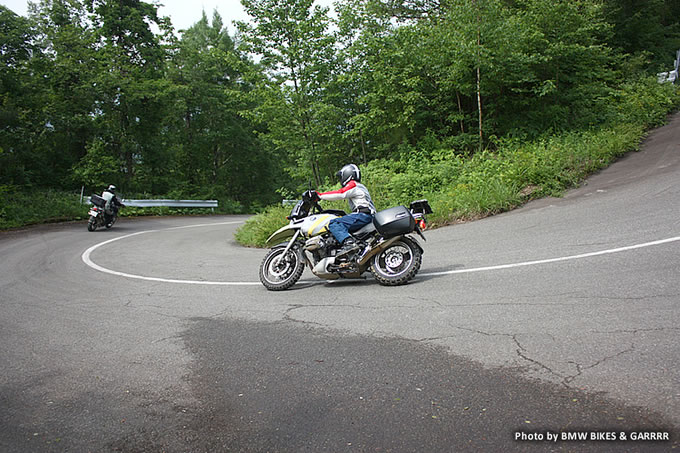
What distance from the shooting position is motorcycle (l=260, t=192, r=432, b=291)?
6703 mm

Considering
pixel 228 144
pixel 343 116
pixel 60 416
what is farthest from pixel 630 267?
pixel 228 144

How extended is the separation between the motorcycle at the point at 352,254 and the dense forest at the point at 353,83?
10147 millimetres

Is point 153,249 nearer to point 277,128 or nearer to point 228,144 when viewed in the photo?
point 277,128

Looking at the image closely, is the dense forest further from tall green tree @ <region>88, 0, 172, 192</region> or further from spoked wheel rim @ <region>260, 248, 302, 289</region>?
spoked wheel rim @ <region>260, 248, 302, 289</region>

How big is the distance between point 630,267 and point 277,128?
14249mm

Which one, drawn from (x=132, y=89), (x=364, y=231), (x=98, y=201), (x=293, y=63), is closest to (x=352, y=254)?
(x=364, y=231)

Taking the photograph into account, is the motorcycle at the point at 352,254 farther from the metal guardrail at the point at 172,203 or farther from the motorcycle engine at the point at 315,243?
the metal guardrail at the point at 172,203

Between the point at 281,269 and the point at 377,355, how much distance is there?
11.3 feet

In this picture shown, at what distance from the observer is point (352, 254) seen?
275 inches

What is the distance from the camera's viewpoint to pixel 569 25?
15742 millimetres

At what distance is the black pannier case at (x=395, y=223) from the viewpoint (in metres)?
6.62

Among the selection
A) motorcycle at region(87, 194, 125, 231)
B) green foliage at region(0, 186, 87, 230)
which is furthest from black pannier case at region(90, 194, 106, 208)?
green foliage at region(0, 186, 87, 230)

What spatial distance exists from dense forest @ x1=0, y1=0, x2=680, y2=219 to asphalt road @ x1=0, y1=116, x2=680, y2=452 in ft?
30.8

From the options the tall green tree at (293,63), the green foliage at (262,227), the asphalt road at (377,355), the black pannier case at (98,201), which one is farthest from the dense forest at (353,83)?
the asphalt road at (377,355)
